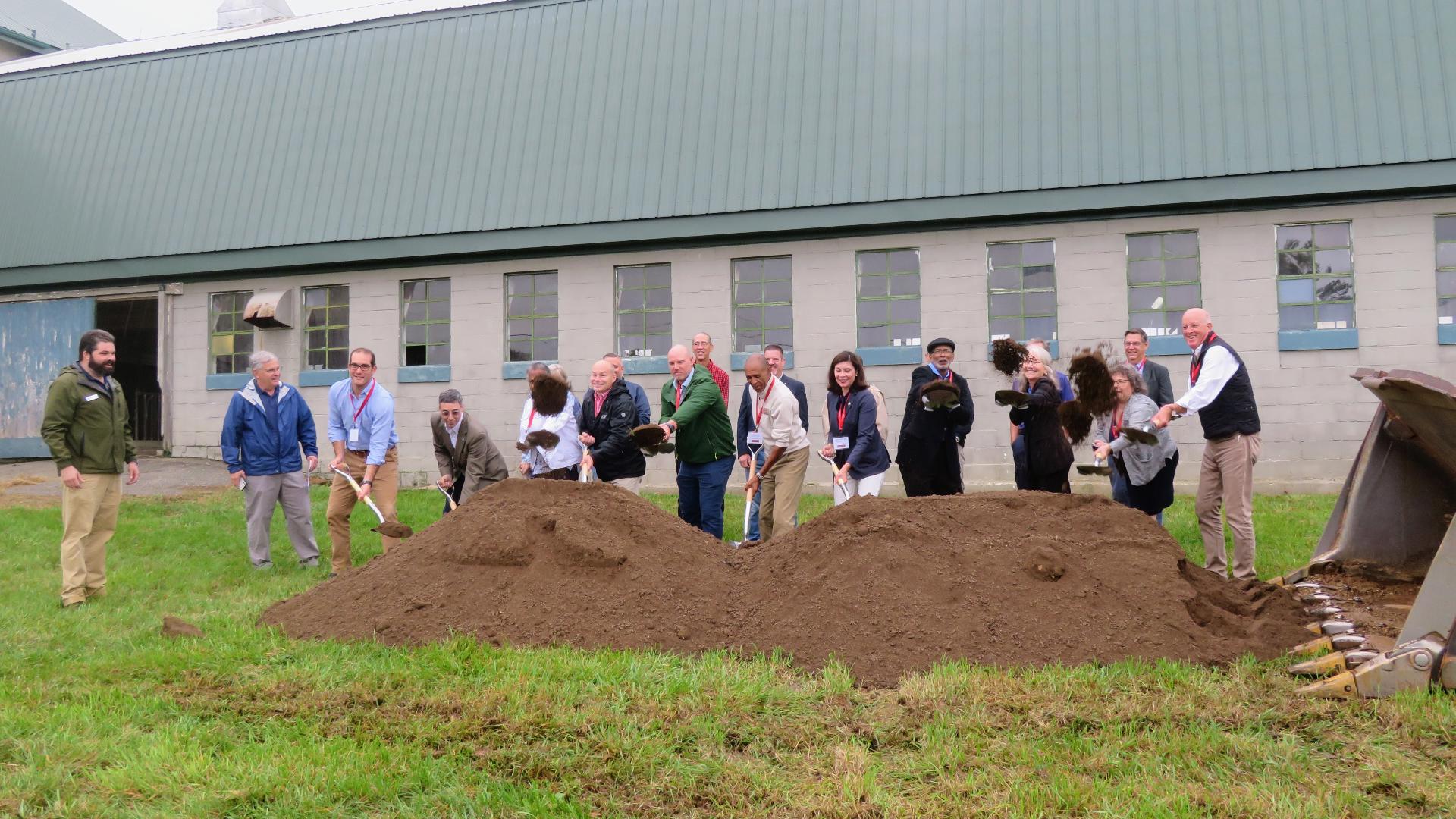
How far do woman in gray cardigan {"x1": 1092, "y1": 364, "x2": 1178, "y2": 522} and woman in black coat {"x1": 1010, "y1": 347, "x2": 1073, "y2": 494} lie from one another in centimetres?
33

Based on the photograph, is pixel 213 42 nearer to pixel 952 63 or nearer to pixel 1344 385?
pixel 952 63

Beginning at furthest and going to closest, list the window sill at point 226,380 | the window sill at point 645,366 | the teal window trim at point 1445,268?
the window sill at point 226,380 → the window sill at point 645,366 → the teal window trim at point 1445,268

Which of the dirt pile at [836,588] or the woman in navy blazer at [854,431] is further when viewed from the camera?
the woman in navy blazer at [854,431]

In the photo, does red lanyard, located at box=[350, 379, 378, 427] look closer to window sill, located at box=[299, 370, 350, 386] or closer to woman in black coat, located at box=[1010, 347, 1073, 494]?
woman in black coat, located at box=[1010, 347, 1073, 494]

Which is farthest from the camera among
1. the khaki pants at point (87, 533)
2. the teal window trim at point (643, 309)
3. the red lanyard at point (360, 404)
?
the teal window trim at point (643, 309)

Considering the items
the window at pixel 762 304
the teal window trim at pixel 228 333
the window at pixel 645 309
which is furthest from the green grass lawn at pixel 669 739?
the teal window trim at pixel 228 333

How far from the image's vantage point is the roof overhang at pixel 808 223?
13086mm

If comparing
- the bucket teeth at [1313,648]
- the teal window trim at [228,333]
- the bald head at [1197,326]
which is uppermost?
the teal window trim at [228,333]

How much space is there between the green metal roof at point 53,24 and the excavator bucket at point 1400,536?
30321 millimetres

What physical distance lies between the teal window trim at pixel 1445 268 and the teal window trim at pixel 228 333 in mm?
16918

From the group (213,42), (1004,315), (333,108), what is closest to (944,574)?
(1004,315)

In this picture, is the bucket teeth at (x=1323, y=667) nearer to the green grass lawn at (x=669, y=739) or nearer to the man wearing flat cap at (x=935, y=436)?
the green grass lawn at (x=669, y=739)

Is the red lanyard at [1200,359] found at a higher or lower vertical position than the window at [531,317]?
lower

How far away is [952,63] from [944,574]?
418 inches
